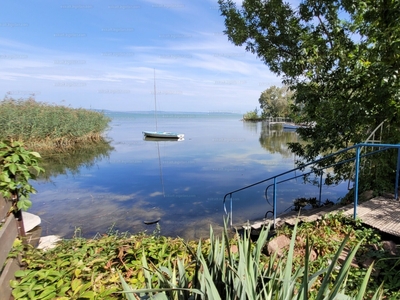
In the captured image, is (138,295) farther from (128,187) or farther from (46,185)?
(46,185)

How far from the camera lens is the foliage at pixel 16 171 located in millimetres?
1812

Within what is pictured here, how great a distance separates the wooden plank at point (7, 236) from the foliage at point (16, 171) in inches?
5.5

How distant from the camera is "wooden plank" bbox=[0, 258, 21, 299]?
4.78 feet

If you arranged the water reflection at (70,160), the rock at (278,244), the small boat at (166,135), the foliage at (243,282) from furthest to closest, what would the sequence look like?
1. the small boat at (166,135)
2. the water reflection at (70,160)
3. the rock at (278,244)
4. the foliage at (243,282)

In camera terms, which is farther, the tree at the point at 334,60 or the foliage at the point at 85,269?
the tree at the point at 334,60

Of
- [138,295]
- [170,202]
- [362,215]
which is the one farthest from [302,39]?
[170,202]

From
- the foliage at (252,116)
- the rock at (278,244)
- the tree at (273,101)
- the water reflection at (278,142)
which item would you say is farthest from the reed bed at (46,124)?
the foliage at (252,116)

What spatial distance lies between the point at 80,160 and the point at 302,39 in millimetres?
14143

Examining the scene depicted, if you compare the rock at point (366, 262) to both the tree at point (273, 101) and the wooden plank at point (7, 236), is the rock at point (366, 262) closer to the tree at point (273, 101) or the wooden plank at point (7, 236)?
the wooden plank at point (7, 236)

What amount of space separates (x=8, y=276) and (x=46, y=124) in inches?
658

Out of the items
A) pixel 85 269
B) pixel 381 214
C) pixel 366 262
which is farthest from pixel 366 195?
pixel 85 269

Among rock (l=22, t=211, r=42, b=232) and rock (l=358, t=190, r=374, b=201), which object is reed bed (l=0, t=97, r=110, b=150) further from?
rock (l=358, t=190, r=374, b=201)

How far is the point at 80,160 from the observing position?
14.5m

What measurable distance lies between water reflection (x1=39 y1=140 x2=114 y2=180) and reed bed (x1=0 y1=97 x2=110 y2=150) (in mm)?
1128
